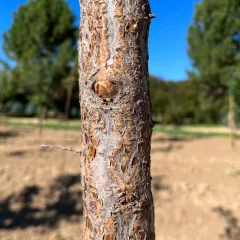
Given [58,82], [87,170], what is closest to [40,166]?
[87,170]

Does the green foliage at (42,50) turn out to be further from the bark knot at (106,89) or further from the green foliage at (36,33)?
the bark knot at (106,89)

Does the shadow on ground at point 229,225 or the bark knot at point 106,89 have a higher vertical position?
the bark knot at point 106,89

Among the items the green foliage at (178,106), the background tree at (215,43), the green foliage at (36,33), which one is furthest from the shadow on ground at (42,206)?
the green foliage at (178,106)

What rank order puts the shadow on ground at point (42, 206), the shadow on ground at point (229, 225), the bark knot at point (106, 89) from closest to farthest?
the bark knot at point (106, 89) → the shadow on ground at point (229, 225) → the shadow on ground at point (42, 206)

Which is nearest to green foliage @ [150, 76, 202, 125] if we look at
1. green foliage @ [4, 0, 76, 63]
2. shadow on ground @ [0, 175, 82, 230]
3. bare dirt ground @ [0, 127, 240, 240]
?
green foliage @ [4, 0, 76, 63]

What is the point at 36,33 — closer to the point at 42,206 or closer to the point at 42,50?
the point at 42,50

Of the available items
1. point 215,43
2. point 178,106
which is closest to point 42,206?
point 215,43

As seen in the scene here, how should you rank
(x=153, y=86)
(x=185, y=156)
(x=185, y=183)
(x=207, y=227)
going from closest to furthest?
(x=207, y=227) < (x=185, y=183) < (x=185, y=156) < (x=153, y=86)

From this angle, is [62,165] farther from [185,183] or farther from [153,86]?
[153,86]
